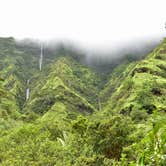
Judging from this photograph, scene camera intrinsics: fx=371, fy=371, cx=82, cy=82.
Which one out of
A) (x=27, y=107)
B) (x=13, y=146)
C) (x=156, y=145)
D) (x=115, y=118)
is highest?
(x=156, y=145)

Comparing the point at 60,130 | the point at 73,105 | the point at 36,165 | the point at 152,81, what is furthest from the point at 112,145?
the point at 73,105

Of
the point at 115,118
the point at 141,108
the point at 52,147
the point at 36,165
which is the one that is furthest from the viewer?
the point at 141,108

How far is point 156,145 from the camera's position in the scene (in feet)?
14.1

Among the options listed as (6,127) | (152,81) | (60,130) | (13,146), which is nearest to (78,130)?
(13,146)

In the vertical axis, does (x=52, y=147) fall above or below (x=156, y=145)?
below

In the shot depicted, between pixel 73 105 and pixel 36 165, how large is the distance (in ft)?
497

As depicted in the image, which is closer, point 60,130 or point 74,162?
point 74,162

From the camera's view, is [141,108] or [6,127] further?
[141,108]

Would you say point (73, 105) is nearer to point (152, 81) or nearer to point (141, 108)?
point (152, 81)

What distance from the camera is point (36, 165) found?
39281 mm

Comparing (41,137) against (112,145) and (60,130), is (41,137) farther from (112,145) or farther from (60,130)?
(60,130)

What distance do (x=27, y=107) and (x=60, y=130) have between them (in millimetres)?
110249

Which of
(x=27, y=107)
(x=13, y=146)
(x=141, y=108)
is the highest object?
(x=13, y=146)

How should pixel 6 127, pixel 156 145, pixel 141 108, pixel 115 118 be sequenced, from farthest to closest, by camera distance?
1. pixel 141 108
2. pixel 6 127
3. pixel 115 118
4. pixel 156 145
